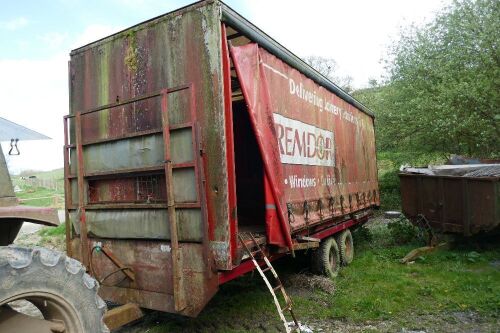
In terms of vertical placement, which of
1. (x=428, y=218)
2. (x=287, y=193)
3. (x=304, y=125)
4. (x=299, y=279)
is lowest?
(x=299, y=279)

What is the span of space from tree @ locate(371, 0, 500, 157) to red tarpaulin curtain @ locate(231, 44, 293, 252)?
34.3 feet

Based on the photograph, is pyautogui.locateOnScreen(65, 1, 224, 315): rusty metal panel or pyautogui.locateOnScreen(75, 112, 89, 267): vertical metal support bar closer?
pyautogui.locateOnScreen(65, 1, 224, 315): rusty metal panel

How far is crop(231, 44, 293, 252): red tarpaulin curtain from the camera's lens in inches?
165

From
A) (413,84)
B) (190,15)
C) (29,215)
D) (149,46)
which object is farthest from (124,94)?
(413,84)

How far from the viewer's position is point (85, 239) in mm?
4461

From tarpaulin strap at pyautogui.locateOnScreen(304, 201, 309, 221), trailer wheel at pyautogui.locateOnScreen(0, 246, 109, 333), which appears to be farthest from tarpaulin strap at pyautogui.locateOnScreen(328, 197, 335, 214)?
trailer wheel at pyautogui.locateOnScreen(0, 246, 109, 333)

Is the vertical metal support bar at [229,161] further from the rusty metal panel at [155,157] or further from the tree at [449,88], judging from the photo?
the tree at [449,88]

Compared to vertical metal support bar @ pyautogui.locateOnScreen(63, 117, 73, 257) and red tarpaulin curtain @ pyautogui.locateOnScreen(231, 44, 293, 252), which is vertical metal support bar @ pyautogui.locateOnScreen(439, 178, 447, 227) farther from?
vertical metal support bar @ pyautogui.locateOnScreen(63, 117, 73, 257)

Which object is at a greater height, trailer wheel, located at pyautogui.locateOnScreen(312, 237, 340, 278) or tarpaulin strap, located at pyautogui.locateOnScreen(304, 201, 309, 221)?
tarpaulin strap, located at pyautogui.locateOnScreen(304, 201, 309, 221)

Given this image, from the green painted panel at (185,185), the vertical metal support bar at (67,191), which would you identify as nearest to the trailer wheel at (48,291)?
the green painted panel at (185,185)

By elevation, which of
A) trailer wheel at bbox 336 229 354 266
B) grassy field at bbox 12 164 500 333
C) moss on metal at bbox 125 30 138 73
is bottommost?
grassy field at bbox 12 164 500 333

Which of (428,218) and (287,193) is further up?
(287,193)

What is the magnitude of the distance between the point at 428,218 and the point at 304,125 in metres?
4.61

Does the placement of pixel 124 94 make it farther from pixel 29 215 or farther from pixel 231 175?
pixel 29 215
